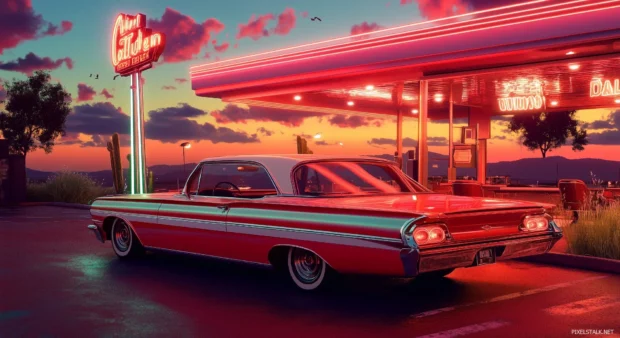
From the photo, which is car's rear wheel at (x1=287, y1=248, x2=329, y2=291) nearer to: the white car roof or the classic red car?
the classic red car

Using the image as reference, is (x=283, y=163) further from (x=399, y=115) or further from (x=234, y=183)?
(x=399, y=115)

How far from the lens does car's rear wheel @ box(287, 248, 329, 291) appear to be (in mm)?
7277

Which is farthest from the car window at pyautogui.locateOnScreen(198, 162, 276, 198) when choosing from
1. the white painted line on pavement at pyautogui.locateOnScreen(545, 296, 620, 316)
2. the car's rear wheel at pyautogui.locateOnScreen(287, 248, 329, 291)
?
the white painted line on pavement at pyautogui.locateOnScreen(545, 296, 620, 316)

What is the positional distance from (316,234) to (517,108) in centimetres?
1512

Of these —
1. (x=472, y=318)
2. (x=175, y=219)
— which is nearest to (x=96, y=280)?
(x=175, y=219)

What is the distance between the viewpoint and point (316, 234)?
693 cm

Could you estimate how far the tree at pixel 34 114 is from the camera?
37906 millimetres

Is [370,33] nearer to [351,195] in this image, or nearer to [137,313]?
[351,195]

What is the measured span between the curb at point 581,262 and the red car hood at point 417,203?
215cm

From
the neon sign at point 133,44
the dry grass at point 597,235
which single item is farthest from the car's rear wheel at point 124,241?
the neon sign at point 133,44

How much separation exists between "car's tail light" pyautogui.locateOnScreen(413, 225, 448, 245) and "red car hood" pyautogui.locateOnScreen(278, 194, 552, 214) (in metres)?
0.14

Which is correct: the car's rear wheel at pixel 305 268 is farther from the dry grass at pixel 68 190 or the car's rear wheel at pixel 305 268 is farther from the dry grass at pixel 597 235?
the dry grass at pixel 68 190

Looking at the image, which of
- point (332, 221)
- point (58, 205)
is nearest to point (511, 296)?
point (332, 221)

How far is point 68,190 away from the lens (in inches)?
1061
